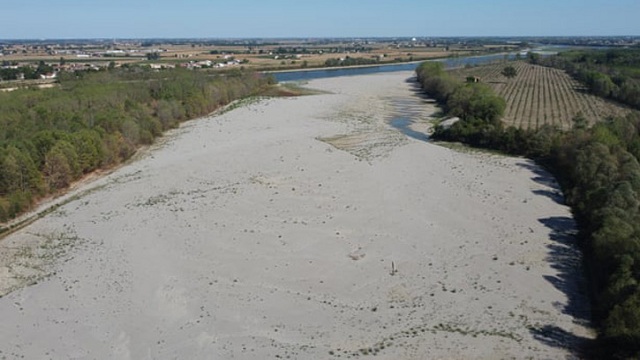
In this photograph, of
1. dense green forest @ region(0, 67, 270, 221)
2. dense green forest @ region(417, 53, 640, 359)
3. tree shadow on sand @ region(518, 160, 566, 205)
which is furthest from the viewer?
tree shadow on sand @ region(518, 160, 566, 205)

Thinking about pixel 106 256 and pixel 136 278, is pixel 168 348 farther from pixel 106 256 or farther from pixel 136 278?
pixel 106 256

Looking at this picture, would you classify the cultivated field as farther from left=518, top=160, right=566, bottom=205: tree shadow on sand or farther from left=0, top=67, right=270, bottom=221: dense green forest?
left=0, top=67, right=270, bottom=221: dense green forest

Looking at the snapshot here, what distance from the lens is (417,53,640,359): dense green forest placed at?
18609mm

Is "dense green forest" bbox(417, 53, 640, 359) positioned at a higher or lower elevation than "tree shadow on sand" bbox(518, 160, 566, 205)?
higher

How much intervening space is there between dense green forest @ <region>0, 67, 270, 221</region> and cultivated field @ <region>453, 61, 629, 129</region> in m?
36.3

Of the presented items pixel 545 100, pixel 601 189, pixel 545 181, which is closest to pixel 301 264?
pixel 601 189

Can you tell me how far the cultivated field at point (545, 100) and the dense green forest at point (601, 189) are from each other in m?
8.13

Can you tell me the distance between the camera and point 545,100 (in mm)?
73125

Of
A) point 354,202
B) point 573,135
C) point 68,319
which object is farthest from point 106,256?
point 573,135

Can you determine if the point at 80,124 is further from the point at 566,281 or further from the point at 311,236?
the point at 566,281

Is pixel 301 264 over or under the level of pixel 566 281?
under

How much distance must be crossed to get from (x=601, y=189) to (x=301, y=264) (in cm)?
1618

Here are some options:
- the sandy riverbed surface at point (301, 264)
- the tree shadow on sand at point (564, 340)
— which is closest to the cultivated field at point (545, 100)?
the sandy riverbed surface at point (301, 264)

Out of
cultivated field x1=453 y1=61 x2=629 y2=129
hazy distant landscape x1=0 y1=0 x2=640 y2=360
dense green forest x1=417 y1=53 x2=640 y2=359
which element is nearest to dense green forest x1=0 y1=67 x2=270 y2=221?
hazy distant landscape x1=0 y1=0 x2=640 y2=360
